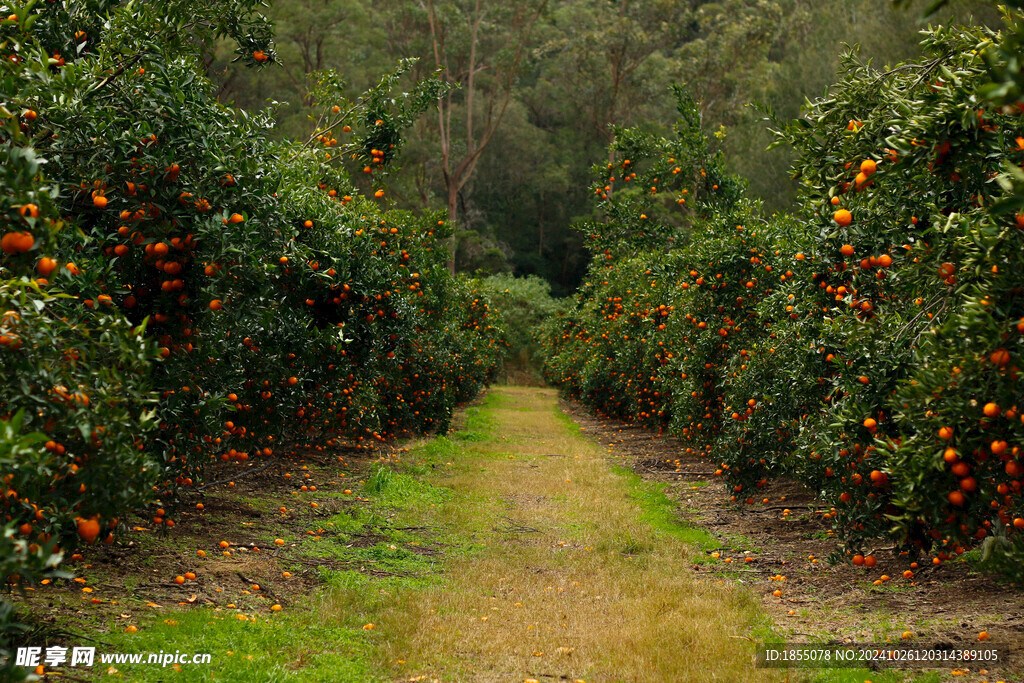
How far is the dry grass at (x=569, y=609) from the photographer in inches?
185

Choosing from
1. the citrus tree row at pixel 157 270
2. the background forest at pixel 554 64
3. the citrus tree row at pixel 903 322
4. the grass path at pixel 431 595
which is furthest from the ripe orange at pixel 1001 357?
the background forest at pixel 554 64

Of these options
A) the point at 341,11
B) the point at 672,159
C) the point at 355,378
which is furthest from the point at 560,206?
the point at 355,378

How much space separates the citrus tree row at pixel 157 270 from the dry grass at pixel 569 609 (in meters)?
1.93

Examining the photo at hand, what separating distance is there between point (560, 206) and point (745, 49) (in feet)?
A: 45.6

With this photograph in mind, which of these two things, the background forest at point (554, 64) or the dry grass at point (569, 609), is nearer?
the dry grass at point (569, 609)

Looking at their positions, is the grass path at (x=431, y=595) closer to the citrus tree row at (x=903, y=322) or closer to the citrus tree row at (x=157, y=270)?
the citrus tree row at (x=157, y=270)

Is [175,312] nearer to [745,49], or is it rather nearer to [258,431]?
[258,431]

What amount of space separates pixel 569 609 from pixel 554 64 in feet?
135

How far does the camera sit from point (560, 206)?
4572cm

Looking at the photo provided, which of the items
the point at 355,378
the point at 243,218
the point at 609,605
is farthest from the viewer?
the point at 355,378

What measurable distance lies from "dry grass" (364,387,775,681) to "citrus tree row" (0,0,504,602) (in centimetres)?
193

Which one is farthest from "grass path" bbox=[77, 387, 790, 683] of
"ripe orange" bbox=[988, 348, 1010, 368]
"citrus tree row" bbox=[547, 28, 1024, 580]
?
"ripe orange" bbox=[988, 348, 1010, 368]

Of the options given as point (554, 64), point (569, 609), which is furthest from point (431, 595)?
point (554, 64)

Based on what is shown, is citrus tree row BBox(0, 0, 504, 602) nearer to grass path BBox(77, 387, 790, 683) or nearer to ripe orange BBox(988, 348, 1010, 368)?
grass path BBox(77, 387, 790, 683)
